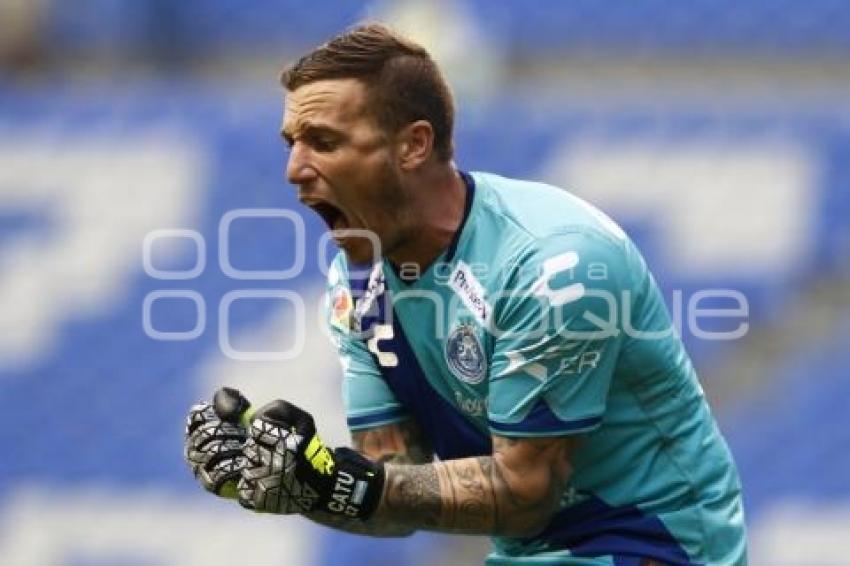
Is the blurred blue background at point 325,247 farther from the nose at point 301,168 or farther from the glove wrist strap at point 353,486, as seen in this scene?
the nose at point 301,168

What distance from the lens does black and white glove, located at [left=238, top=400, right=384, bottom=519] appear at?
3373 millimetres

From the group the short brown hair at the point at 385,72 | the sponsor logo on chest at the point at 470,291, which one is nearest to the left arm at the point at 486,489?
the sponsor logo on chest at the point at 470,291

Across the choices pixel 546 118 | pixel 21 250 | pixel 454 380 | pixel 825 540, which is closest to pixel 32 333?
pixel 21 250

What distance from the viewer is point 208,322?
7.93m

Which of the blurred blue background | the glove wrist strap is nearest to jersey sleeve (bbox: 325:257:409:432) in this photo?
the glove wrist strap

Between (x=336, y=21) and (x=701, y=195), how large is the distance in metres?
3.10

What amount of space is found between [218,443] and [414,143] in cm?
71

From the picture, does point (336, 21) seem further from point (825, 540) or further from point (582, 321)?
point (582, 321)

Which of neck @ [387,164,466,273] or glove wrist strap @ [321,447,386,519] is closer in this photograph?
glove wrist strap @ [321,447,386,519]

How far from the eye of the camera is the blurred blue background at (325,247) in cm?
711

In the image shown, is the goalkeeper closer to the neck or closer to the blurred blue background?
the neck

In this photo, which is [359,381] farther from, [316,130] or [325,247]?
[325,247]

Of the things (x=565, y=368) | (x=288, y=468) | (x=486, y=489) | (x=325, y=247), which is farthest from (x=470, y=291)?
(x=325, y=247)

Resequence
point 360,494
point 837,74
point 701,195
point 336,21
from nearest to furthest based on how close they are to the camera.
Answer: point 360,494
point 701,195
point 837,74
point 336,21
